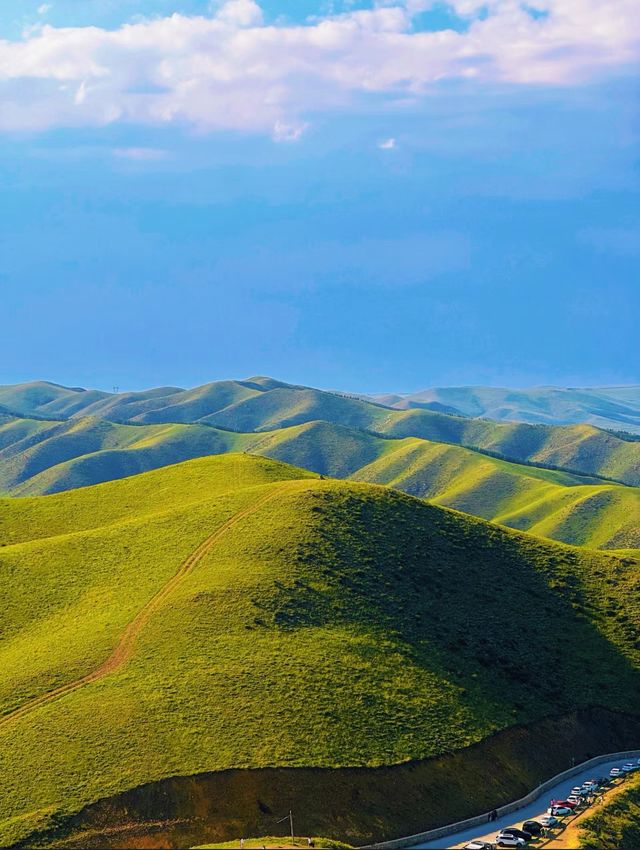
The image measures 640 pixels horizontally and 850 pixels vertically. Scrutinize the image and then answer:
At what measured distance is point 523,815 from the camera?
7688 centimetres

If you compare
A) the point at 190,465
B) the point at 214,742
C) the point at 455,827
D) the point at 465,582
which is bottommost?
the point at 455,827

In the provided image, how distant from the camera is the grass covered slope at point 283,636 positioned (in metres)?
77.7

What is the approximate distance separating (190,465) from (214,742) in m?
100.0

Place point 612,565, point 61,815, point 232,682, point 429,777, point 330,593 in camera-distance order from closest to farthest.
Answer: point 61,815
point 429,777
point 232,682
point 330,593
point 612,565

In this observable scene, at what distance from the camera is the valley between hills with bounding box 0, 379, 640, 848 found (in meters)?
72.6

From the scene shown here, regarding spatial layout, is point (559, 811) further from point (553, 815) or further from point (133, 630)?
point (133, 630)

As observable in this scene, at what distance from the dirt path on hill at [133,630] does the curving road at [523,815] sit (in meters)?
36.0

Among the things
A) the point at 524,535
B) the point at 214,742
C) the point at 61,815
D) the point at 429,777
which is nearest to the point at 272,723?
the point at 214,742

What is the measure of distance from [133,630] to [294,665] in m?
19.6

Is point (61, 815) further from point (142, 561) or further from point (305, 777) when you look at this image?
point (142, 561)

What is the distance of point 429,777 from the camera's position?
78.2m

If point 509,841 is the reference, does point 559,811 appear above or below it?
below

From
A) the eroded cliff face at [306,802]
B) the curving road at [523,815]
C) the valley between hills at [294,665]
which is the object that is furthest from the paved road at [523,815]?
the valley between hills at [294,665]

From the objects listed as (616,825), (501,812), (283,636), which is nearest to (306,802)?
(501,812)
